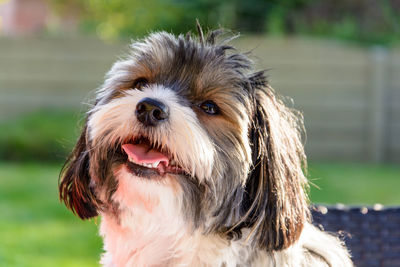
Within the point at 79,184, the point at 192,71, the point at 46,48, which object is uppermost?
the point at 192,71

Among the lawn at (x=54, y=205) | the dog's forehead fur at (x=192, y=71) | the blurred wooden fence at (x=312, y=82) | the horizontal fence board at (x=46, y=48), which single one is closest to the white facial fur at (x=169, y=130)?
the dog's forehead fur at (x=192, y=71)

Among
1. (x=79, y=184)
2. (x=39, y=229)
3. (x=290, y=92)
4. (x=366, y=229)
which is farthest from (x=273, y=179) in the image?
(x=290, y=92)

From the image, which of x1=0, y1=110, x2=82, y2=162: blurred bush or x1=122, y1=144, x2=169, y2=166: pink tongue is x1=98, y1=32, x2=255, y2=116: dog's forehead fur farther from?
x1=0, y1=110, x2=82, y2=162: blurred bush

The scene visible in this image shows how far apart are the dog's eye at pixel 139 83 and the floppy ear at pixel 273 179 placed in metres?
0.42

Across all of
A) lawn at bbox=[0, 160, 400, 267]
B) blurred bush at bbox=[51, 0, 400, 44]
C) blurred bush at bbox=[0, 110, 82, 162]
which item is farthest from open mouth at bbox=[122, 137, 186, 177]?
blurred bush at bbox=[51, 0, 400, 44]

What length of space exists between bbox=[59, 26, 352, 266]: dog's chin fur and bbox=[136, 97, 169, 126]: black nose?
1 cm

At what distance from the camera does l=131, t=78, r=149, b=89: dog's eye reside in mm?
2734

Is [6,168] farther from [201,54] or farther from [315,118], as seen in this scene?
[201,54]

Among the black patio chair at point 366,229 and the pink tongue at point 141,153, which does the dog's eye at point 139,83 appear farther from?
the black patio chair at point 366,229

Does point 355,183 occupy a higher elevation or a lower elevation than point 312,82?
lower

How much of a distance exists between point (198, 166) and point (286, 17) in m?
10.1

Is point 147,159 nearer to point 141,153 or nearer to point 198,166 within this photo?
point 141,153

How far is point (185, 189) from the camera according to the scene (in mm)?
2535

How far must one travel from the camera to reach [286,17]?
40.1ft
